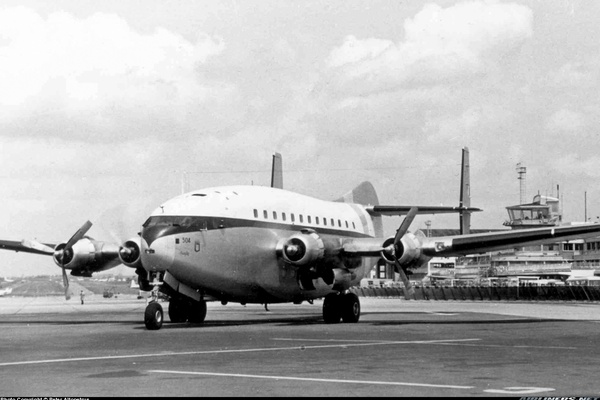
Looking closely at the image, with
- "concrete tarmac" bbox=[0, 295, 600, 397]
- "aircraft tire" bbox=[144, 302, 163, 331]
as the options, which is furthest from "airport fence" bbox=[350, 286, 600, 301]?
"concrete tarmac" bbox=[0, 295, 600, 397]

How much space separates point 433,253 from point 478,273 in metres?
133

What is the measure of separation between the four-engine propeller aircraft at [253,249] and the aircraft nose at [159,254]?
0.10 feet

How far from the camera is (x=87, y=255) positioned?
33906 millimetres

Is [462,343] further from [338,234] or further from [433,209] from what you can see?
[433,209]

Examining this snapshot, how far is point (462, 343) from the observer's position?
20.0 meters

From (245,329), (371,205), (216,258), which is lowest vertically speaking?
(245,329)

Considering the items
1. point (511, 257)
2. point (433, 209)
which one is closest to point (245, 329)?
point (433, 209)

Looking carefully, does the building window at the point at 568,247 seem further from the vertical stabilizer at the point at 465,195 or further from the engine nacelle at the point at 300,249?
the engine nacelle at the point at 300,249

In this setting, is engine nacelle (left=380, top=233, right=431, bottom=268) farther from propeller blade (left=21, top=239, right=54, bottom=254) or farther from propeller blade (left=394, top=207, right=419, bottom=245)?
propeller blade (left=21, top=239, right=54, bottom=254)

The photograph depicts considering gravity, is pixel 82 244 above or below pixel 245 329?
above

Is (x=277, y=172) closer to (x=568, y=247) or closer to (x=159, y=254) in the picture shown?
(x=159, y=254)

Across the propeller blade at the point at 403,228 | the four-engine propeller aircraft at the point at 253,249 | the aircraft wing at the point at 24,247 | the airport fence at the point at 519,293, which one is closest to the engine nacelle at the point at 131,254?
the four-engine propeller aircraft at the point at 253,249

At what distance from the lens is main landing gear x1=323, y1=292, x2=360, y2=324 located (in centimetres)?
3259

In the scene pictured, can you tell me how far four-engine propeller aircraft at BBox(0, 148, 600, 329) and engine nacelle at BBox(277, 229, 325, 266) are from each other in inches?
1.4
